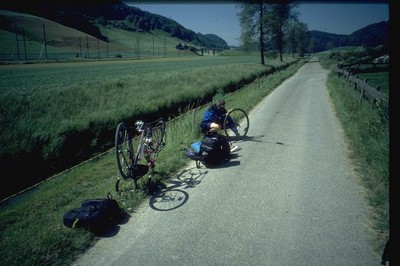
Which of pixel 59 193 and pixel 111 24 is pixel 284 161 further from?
pixel 111 24

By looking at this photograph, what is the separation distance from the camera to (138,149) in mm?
6445

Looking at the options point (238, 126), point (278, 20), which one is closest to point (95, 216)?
point (238, 126)

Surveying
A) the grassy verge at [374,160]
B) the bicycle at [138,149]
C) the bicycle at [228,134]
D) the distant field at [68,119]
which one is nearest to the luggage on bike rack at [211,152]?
the bicycle at [228,134]

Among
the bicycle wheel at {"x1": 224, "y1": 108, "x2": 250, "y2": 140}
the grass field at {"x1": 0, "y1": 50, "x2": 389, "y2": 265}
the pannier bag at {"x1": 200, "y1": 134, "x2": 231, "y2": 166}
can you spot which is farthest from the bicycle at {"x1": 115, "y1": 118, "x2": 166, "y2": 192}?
the bicycle wheel at {"x1": 224, "y1": 108, "x2": 250, "y2": 140}

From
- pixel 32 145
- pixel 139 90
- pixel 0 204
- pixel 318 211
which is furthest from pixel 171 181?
pixel 139 90

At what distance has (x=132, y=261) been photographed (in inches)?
151

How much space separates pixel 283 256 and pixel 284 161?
12.6 feet

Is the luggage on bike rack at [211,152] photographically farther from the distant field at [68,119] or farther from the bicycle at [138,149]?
the distant field at [68,119]

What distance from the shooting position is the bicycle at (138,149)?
6.07 metres

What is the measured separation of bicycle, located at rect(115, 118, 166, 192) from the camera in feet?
19.9

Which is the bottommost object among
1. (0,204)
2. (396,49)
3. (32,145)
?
(0,204)

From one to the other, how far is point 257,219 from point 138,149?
10.3 ft

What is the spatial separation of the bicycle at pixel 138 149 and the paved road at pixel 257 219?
2.84 ft

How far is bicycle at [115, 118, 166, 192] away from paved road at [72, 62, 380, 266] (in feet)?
2.84
